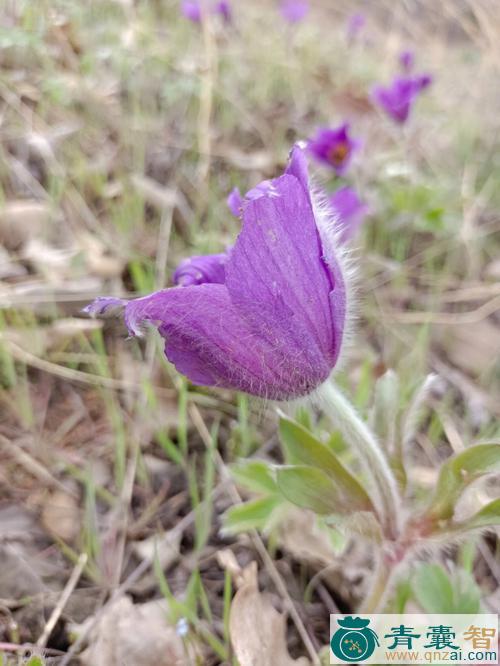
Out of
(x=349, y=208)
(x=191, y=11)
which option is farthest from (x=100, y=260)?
(x=191, y=11)

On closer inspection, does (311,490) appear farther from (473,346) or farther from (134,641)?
(473,346)

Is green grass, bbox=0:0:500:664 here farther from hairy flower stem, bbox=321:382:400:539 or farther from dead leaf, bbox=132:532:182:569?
hairy flower stem, bbox=321:382:400:539

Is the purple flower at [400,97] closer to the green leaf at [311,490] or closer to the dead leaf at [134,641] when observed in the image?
the green leaf at [311,490]

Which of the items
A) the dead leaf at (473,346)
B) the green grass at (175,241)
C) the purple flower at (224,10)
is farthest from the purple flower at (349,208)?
the purple flower at (224,10)

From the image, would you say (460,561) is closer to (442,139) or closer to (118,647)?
(118,647)

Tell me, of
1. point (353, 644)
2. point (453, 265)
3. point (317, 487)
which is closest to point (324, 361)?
point (317, 487)
